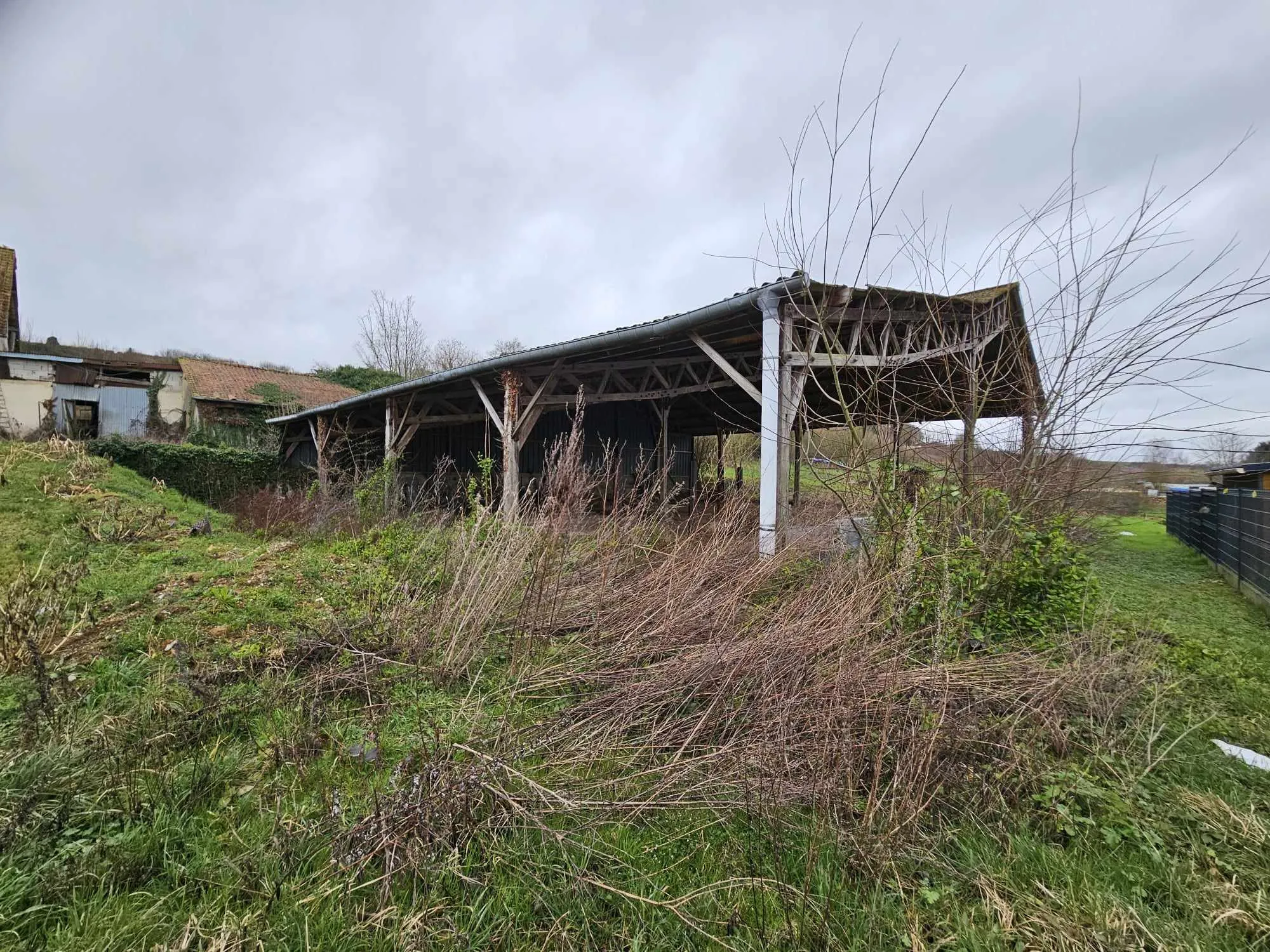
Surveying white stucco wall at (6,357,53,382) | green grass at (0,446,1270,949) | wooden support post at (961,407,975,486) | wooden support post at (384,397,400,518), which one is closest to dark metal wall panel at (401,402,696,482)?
wooden support post at (384,397,400,518)

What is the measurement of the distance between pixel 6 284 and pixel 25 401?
4.78 meters

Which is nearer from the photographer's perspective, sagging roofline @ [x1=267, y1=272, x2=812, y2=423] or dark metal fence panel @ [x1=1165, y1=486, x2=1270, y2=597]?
sagging roofline @ [x1=267, y1=272, x2=812, y2=423]

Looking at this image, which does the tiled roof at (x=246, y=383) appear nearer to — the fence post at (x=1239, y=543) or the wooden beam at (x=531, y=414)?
the wooden beam at (x=531, y=414)

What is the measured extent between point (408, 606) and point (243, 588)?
88.8 inches

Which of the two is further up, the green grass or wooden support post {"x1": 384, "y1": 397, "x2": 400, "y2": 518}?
wooden support post {"x1": 384, "y1": 397, "x2": 400, "y2": 518}

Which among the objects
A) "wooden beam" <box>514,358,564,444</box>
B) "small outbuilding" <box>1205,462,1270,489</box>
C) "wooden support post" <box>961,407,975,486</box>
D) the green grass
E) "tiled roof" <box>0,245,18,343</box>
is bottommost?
the green grass

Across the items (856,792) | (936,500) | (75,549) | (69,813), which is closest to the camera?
(69,813)

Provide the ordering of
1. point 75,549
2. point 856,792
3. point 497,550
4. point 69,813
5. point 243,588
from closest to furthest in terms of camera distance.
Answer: point 69,813 → point 856,792 → point 497,550 → point 243,588 → point 75,549

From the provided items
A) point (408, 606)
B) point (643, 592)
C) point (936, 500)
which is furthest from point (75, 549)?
point (936, 500)

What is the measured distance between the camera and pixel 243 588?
4695mm

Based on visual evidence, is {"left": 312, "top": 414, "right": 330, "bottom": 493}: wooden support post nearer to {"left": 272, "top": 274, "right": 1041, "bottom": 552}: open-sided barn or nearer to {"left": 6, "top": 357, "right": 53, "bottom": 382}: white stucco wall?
{"left": 272, "top": 274, "right": 1041, "bottom": 552}: open-sided barn

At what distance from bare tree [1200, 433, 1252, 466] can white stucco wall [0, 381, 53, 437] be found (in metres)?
29.0

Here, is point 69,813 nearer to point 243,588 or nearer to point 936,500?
point 243,588

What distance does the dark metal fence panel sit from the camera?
6.23m
